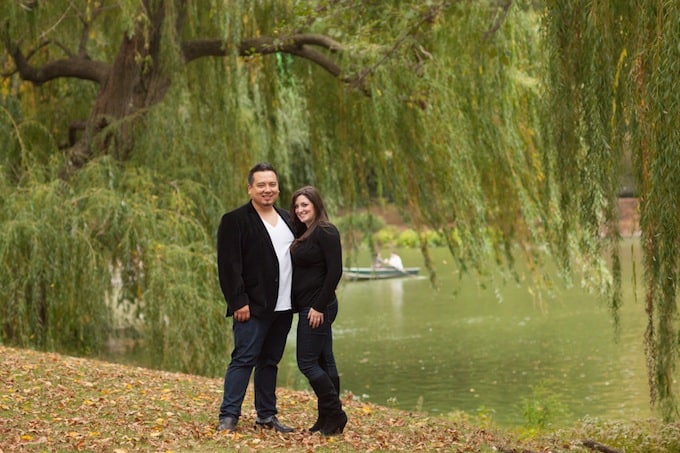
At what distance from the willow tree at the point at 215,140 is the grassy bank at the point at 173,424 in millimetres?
1580

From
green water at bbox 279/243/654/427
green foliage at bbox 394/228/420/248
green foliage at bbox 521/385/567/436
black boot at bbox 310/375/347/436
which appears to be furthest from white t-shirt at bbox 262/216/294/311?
green foliage at bbox 394/228/420/248

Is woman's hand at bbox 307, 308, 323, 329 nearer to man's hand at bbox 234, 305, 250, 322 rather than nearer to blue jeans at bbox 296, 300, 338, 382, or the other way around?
blue jeans at bbox 296, 300, 338, 382

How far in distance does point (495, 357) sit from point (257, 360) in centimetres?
983

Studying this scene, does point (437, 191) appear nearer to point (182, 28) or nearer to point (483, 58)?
point (483, 58)

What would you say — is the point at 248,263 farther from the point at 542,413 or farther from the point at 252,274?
the point at 542,413

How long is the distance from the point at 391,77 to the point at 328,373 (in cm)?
553

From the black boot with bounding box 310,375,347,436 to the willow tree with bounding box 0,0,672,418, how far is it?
12.9ft

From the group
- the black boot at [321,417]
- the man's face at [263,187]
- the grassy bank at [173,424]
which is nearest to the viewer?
the grassy bank at [173,424]

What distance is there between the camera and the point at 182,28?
11227 millimetres

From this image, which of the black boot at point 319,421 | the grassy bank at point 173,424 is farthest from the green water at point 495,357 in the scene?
the black boot at point 319,421

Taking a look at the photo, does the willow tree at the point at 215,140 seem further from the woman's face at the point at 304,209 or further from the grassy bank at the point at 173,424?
the woman's face at the point at 304,209

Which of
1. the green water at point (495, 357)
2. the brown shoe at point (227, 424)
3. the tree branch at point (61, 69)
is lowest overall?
the green water at point (495, 357)

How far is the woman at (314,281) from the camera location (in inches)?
205

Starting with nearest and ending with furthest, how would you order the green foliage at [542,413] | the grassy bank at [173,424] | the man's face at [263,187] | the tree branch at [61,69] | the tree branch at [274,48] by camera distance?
1. the grassy bank at [173,424]
2. the man's face at [263,187]
3. the green foliage at [542,413]
4. the tree branch at [274,48]
5. the tree branch at [61,69]
